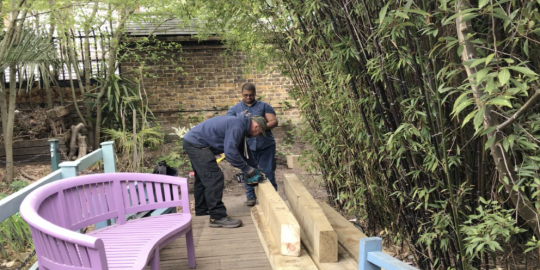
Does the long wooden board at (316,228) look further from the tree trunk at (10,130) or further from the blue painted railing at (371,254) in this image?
the tree trunk at (10,130)

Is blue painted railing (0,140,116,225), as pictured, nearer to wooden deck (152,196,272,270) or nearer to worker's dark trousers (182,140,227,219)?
worker's dark trousers (182,140,227,219)

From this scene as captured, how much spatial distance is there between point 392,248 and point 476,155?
1572 mm

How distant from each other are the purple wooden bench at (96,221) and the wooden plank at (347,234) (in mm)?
1169

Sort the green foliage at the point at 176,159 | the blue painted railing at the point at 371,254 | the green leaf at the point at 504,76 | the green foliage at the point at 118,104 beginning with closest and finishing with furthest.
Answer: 1. the green leaf at the point at 504,76
2. the blue painted railing at the point at 371,254
3. the green foliage at the point at 176,159
4. the green foliage at the point at 118,104

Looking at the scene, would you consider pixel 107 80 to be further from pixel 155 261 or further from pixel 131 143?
pixel 155 261

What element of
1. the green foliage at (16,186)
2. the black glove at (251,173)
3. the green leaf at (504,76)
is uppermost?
the green leaf at (504,76)

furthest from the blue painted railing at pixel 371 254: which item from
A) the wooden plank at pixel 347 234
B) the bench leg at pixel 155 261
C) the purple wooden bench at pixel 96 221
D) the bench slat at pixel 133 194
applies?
the bench slat at pixel 133 194

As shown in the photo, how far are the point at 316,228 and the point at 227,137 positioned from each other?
59.2 inches

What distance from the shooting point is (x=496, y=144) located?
5.73 feet

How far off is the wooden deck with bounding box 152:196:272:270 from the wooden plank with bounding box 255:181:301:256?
0.28 metres

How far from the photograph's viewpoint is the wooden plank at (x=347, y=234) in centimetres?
294

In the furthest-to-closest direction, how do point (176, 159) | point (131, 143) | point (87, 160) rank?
point (176, 159), point (131, 143), point (87, 160)

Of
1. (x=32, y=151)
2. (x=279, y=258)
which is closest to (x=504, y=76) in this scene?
(x=279, y=258)

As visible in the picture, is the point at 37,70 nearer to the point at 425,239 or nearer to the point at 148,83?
the point at 148,83
